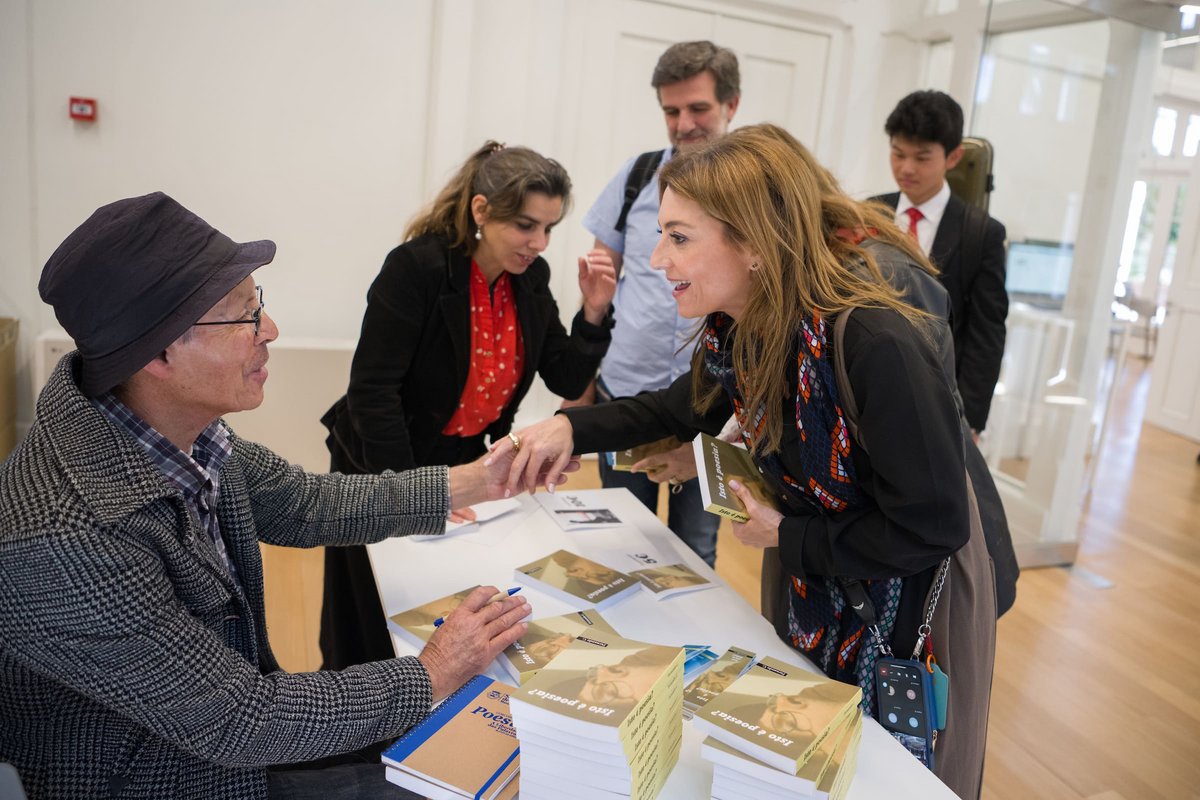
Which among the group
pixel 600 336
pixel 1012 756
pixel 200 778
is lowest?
pixel 1012 756

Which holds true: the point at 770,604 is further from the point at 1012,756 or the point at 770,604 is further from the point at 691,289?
the point at 1012,756

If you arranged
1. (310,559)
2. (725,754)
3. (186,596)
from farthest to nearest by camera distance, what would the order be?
1. (310,559)
2. (186,596)
3. (725,754)

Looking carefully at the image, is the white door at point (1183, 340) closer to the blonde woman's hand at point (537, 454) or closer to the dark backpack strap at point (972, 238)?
the dark backpack strap at point (972, 238)

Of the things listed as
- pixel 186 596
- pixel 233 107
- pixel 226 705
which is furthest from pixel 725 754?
pixel 233 107

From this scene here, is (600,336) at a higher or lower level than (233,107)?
lower

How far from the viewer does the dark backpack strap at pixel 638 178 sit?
3.09 m

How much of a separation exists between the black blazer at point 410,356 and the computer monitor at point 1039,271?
3.04m

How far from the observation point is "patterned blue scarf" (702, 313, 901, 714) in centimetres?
153

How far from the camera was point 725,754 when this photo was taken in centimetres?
116

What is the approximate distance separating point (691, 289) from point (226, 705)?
1.03 meters

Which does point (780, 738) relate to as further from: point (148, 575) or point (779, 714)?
point (148, 575)

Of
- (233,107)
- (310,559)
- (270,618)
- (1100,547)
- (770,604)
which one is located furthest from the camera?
(1100,547)

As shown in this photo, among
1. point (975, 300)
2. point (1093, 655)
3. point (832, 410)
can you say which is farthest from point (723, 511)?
point (1093, 655)

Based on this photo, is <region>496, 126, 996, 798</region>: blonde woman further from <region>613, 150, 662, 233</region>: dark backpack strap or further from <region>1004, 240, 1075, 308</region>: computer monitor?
<region>1004, 240, 1075, 308</region>: computer monitor
